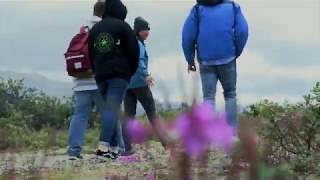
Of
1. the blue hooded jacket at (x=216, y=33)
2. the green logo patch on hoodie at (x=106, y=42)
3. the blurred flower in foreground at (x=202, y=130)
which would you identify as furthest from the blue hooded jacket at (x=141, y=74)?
the blurred flower in foreground at (x=202, y=130)

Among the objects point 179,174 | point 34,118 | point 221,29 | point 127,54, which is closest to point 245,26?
point 221,29

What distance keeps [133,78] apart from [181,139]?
21.7 feet

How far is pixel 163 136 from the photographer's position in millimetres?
1188

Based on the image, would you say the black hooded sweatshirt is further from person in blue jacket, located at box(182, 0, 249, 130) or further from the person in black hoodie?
person in blue jacket, located at box(182, 0, 249, 130)

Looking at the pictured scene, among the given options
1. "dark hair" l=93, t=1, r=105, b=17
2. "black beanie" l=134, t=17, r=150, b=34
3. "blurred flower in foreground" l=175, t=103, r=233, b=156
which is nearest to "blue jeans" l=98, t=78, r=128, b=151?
"dark hair" l=93, t=1, r=105, b=17

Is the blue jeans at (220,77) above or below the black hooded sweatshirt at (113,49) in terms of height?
below

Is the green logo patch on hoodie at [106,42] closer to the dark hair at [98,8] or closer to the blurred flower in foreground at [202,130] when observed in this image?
the dark hair at [98,8]

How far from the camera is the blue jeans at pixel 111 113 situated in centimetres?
679

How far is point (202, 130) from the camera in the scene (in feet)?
3.64

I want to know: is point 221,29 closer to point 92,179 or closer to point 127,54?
point 127,54

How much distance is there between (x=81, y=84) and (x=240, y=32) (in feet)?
4.94

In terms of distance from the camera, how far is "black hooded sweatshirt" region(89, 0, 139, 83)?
6762 mm

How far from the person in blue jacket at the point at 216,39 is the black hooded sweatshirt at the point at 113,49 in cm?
49

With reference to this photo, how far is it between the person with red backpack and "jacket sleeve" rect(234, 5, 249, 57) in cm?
114
